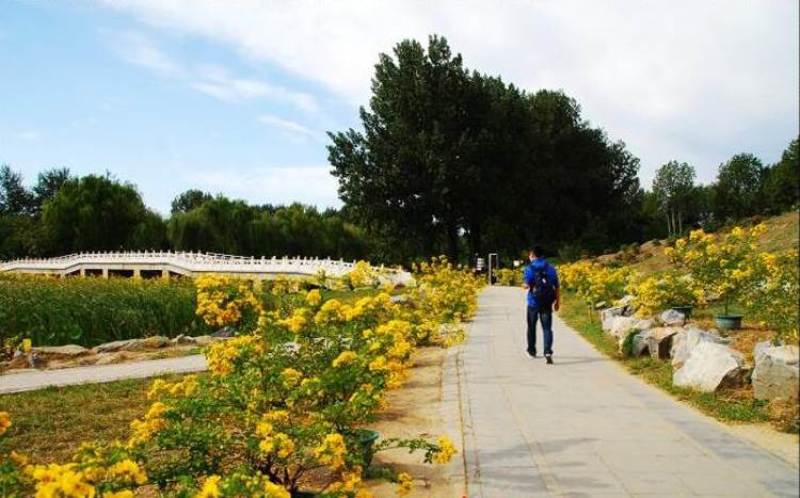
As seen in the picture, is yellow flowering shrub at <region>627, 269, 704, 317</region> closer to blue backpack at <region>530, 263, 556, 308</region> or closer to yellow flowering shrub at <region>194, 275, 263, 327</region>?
blue backpack at <region>530, 263, 556, 308</region>

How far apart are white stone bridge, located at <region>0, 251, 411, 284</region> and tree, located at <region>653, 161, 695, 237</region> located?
33.2 m

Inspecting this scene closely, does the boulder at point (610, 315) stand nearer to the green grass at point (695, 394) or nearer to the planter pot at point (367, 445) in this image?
the green grass at point (695, 394)

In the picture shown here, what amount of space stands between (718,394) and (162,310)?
41.6 ft

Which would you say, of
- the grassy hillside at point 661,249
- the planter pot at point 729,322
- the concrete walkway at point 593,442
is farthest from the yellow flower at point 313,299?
the grassy hillside at point 661,249

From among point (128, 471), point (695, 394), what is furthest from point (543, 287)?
point (128, 471)

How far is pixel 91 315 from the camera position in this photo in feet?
48.1

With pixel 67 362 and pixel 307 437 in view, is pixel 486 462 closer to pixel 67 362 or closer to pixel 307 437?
pixel 307 437

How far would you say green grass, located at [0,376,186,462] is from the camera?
225 inches

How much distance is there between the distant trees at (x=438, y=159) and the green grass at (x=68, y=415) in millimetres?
26010

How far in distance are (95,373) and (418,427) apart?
19.3ft

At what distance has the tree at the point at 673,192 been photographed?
6050 cm

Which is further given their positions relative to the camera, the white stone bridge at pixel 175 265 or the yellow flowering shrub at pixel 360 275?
the white stone bridge at pixel 175 265

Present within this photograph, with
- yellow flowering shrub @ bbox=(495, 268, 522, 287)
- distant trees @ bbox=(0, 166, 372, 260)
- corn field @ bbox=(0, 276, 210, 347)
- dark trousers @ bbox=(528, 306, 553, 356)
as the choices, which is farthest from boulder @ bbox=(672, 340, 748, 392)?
distant trees @ bbox=(0, 166, 372, 260)

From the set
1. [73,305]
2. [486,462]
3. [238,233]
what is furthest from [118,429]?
[238,233]
